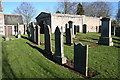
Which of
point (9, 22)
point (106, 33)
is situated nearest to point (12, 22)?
point (9, 22)

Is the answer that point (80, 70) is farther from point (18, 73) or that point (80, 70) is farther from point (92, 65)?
point (18, 73)

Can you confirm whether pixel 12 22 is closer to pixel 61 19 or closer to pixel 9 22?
pixel 9 22

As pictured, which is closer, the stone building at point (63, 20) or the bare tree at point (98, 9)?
the stone building at point (63, 20)

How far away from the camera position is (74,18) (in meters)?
24.8

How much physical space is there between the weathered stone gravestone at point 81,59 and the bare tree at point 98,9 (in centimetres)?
4270

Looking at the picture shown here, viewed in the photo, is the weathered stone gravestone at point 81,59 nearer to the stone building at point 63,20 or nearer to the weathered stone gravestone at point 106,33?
the weathered stone gravestone at point 106,33

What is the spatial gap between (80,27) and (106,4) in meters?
24.1

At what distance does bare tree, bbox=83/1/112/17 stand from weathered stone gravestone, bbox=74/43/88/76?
42.7 m

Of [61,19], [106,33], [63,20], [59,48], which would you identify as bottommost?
[59,48]

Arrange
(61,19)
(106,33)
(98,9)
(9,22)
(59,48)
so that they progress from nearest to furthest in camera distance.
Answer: (59,48) < (106,33) < (61,19) < (9,22) < (98,9)

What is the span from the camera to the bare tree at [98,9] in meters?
42.8

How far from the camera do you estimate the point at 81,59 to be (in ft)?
16.1

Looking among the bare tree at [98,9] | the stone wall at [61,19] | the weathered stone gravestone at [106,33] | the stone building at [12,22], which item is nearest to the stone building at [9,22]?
the stone building at [12,22]

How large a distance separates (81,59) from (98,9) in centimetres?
4388
